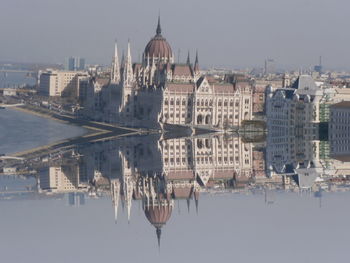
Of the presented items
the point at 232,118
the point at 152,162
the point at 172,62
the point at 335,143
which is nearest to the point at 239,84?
the point at 232,118

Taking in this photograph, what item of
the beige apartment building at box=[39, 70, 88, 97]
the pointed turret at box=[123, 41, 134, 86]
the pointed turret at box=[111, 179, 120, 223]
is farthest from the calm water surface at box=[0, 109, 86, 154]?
the beige apartment building at box=[39, 70, 88, 97]

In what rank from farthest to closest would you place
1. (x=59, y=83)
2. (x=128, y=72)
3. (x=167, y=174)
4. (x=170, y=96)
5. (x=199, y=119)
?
(x=59, y=83) → (x=128, y=72) → (x=199, y=119) → (x=170, y=96) → (x=167, y=174)

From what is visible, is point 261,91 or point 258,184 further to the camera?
point 261,91

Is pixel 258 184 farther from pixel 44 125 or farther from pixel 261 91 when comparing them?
pixel 261 91

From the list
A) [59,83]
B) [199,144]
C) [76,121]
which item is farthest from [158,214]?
[59,83]

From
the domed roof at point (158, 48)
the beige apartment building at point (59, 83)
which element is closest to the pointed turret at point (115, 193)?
the domed roof at point (158, 48)

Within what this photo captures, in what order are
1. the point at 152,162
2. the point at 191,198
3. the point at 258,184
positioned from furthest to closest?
the point at 152,162 < the point at 258,184 < the point at 191,198

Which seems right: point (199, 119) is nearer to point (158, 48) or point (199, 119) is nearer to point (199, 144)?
point (158, 48)
